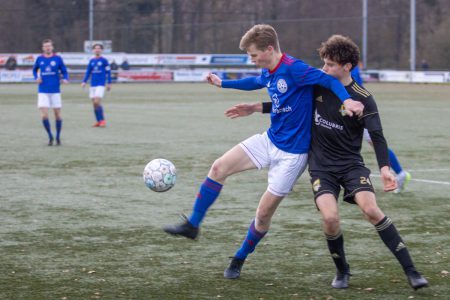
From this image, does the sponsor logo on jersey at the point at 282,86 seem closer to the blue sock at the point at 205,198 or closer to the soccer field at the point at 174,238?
the blue sock at the point at 205,198

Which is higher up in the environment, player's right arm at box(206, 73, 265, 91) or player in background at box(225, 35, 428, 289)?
player's right arm at box(206, 73, 265, 91)

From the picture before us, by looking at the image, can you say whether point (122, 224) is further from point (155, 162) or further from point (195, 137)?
point (195, 137)

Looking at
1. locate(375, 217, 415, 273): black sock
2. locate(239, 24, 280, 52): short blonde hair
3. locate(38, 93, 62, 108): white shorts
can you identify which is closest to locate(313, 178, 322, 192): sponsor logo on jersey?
locate(375, 217, 415, 273): black sock

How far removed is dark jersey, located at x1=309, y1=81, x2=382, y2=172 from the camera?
5.91m

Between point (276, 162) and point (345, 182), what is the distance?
57 centimetres

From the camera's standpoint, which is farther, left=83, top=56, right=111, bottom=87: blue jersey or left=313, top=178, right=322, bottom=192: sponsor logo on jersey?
left=83, top=56, right=111, bottom=87: blue jersey

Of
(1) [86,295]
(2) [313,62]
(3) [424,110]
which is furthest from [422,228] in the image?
(2) [313,62]

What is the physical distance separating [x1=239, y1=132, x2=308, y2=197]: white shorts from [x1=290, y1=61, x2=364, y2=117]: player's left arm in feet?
1.67

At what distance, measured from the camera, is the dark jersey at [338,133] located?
5.91 m

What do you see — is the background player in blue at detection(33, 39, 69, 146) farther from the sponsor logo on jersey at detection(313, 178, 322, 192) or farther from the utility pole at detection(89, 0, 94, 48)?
the utility pole at detection(89, 0, 94, 48)

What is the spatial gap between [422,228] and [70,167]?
6447mm

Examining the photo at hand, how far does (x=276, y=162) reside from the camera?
6.22m

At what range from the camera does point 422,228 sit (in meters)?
8.20

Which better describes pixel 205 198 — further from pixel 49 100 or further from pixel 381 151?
pixel 49 100
